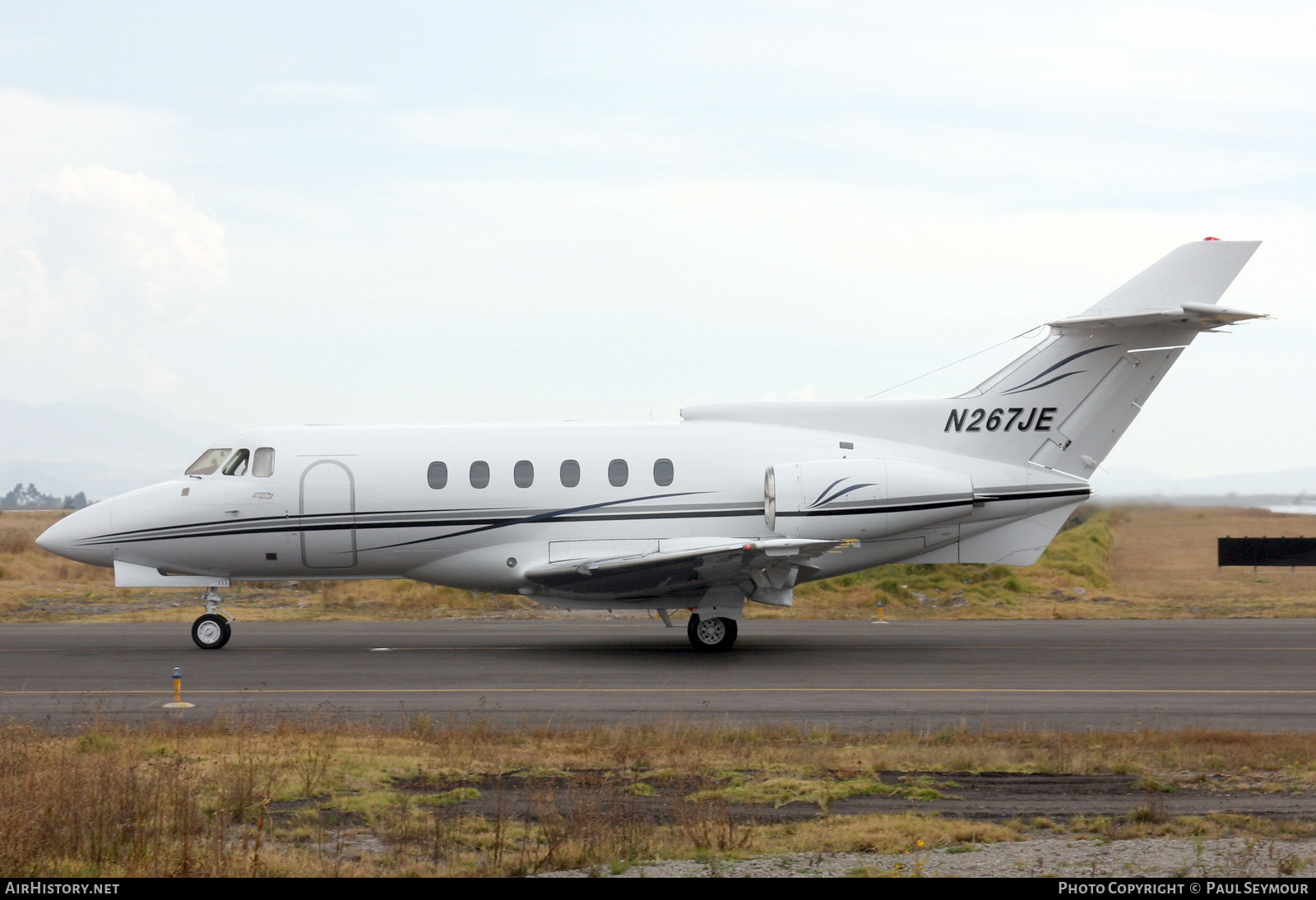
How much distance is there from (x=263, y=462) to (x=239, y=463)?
1.58 ft

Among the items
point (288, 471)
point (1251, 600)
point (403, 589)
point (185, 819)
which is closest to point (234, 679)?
point (288, 471)

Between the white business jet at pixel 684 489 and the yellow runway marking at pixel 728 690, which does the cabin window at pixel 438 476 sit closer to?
the white business jet at pixel 684 489

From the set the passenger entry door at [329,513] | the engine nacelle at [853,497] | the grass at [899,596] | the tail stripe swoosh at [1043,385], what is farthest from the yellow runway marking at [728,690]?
the grass at [899,596]

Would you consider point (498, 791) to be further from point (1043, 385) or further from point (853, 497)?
point (1043, 385)

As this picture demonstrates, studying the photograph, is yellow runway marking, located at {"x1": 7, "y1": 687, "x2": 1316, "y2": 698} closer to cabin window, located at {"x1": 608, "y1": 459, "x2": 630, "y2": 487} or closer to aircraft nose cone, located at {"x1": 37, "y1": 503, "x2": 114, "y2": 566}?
cabin window, located at {"x1": 608, "y1": 459, "x2": 630, "y2": 487}

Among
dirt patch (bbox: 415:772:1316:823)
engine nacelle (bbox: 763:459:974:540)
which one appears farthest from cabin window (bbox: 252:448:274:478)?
dirt patch (bbox: 415:772:1316:823)

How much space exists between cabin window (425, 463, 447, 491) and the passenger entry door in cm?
137

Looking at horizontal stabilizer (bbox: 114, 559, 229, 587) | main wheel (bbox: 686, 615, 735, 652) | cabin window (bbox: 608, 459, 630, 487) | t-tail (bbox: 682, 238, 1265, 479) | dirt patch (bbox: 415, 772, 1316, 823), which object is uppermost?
t-tail (bbox: 682, 238, 1265, 479)

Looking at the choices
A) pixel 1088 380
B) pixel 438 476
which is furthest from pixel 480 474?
pixel 1088 380

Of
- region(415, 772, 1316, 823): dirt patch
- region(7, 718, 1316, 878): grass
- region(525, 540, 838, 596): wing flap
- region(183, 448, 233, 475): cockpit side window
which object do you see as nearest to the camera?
region(7, 718, 1316, 878): grass

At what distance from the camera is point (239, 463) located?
69.7 ft

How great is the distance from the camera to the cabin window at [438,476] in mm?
20703

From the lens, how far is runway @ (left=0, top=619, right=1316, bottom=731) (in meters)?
14.4

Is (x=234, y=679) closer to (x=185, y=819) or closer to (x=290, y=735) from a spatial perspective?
(x=290, y=735)
